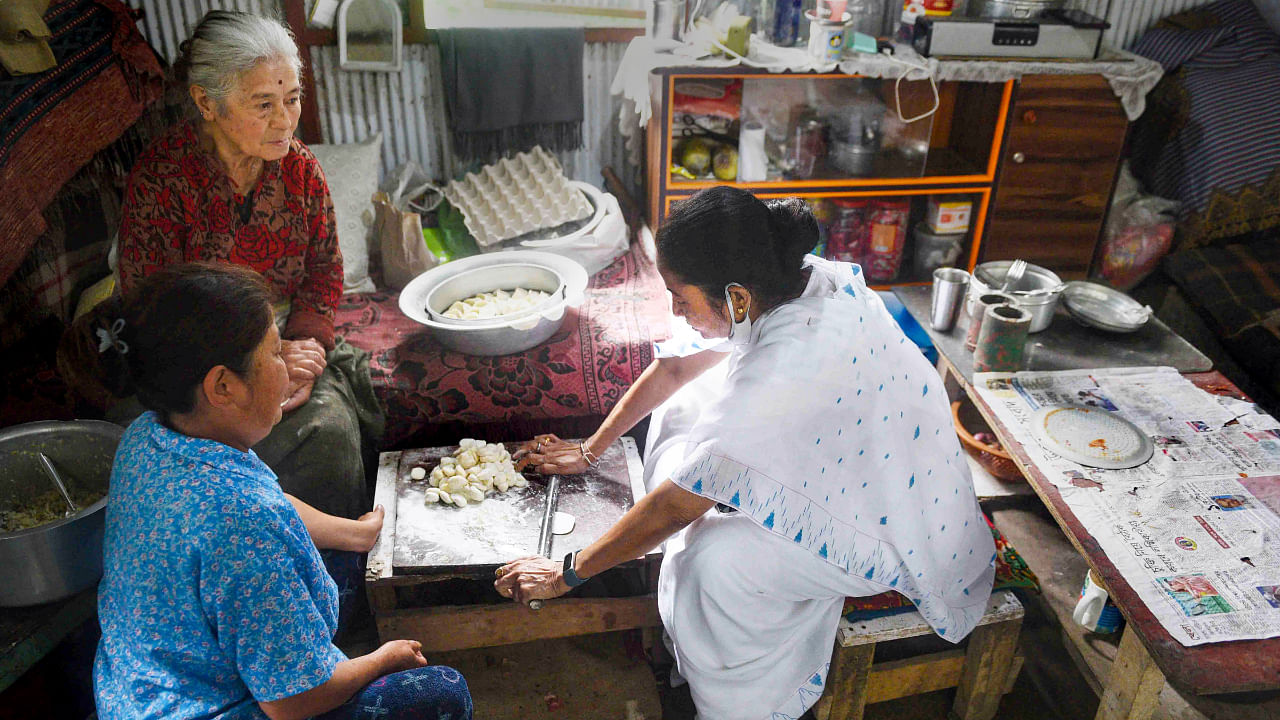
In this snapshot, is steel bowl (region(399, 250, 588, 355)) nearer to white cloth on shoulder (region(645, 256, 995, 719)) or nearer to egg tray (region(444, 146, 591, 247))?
egg tray (region(444, 146, 591, 247))

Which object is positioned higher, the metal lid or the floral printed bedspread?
the metal lid

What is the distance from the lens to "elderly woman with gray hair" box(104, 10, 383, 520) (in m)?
2.01

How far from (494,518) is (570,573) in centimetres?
32

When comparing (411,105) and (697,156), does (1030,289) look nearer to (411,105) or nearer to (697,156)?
(697,156)

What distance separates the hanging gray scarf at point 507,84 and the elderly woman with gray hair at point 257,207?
1.04m

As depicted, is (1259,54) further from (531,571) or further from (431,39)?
(531,571)

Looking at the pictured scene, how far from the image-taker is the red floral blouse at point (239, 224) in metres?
2.10

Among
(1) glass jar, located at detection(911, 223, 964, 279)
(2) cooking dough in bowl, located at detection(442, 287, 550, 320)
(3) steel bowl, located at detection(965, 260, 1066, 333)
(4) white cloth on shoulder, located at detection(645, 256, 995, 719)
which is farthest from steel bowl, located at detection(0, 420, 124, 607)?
(1) glass jar, located at detection(911, 223, 964, 279)

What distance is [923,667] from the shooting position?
1881 millimetres

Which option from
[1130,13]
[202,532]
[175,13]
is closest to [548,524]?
[202,532]

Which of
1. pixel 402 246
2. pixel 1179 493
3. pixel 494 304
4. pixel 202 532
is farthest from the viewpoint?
pixel 402 246

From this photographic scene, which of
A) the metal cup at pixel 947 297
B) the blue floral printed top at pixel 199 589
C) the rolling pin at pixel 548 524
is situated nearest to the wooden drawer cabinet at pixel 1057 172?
the metal cup at pixel 947 297

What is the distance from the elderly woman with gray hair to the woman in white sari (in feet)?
2.16

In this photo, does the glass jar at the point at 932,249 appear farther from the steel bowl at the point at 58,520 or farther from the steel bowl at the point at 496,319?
the steel bowl at the point at 58,520
